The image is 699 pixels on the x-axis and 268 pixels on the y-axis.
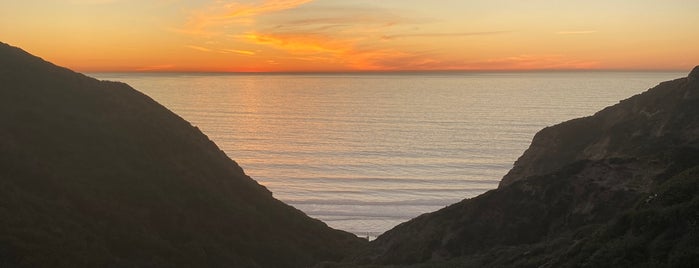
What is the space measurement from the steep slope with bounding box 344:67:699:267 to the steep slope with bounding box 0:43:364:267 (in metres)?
7.54

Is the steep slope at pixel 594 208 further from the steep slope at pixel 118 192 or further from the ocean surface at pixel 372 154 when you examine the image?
the ocean surface at pixel 372 154

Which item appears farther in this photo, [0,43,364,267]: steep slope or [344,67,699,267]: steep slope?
[0,43,364,267]: steep slope

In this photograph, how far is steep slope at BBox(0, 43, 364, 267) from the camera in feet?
100

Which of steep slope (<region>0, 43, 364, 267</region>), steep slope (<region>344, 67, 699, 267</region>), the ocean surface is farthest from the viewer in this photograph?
the ocean surface

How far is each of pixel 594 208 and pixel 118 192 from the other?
86.3 ft

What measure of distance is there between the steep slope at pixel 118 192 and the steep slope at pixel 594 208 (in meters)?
7.54

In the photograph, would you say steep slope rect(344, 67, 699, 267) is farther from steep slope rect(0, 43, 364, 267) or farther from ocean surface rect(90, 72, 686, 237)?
ocean surface rect(90, 72, 686, 237)

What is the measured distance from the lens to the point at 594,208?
90.6 ft

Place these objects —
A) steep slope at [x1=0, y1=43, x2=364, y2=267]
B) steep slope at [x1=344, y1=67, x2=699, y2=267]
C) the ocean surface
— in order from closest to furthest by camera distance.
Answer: steep slope at [x1=344, y1=67, x2=699, y2=267] → steep slope at [x1=0, y1=43, x2=364, y2=267] → the ocean surface

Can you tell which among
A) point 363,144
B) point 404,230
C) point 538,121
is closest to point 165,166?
point 404,230

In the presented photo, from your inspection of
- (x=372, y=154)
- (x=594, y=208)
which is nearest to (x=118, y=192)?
(x=594, y=208)

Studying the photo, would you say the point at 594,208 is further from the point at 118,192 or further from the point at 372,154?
the point at 372,154

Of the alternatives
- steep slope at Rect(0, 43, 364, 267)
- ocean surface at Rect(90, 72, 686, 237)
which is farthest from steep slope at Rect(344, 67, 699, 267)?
ocean surface at Rect(90, 72, 686, 237)

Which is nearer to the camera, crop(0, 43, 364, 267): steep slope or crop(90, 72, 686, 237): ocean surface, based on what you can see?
crop(0, 43, 364, 267): steep slope
